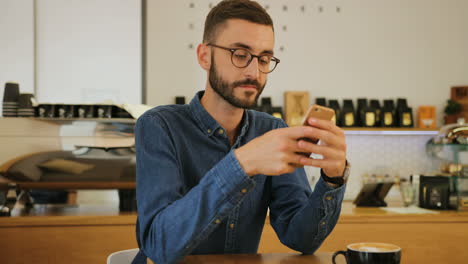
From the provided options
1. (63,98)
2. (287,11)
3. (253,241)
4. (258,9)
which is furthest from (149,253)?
(287,11)

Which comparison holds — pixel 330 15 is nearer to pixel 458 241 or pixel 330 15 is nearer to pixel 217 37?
pixel 458 241

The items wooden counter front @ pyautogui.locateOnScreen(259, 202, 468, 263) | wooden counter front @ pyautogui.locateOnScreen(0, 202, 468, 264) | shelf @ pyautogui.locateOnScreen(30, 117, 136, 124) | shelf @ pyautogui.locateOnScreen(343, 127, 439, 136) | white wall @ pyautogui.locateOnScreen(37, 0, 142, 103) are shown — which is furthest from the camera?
shelf @ pyautogui.locateOnScreen(343, 127, 439, 136)

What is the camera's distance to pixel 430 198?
319 centimetres

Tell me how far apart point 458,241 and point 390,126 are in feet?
4.20

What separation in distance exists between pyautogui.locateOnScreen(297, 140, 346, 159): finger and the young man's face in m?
0.30

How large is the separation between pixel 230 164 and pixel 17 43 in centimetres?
303

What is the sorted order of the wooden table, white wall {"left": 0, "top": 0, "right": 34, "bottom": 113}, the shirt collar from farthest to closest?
white wall {"left": 0, "top": 0, "right": 34, "bottom": 113} → the shirt collar → the wooden table

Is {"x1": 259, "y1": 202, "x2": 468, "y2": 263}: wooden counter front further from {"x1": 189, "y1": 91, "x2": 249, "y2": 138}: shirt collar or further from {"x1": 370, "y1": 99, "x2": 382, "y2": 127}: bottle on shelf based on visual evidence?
{"x1": 189, "y1": 91, "x2": 249, "y2": 138}: shirt collar

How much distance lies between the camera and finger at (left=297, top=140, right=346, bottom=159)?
3.49 ft

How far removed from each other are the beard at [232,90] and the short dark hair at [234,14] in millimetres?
90

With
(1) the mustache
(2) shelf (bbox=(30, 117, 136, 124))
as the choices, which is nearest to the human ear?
(1) the mustache

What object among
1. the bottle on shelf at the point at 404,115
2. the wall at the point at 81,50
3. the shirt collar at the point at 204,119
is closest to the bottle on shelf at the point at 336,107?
the bottle on shelf at the point at 404,115

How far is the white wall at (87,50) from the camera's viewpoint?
12.3ft

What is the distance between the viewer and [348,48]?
13.5 ft
